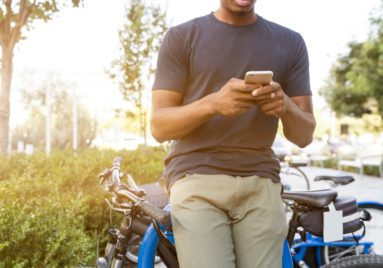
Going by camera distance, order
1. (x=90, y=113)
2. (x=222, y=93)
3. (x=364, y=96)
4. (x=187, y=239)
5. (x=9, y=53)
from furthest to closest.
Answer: (x=90, y=113) → (x=364, y=96) → (x=9, y=53) → (x=187, y=239) → (x=222, y=93)

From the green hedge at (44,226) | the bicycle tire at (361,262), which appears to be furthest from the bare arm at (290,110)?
the green hedge at (44,226)

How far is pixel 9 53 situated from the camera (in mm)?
8781

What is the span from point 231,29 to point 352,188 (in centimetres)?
1554

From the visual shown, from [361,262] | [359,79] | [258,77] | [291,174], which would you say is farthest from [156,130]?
[359,79]

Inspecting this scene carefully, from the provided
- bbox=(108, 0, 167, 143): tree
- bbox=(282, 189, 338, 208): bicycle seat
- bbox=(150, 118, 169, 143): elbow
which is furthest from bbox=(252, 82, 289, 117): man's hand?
bbox=(108, 0, 167, 143): tree

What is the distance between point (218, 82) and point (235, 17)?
0.26 metres

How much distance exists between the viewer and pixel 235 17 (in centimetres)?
235

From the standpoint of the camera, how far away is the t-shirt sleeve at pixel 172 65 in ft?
7.42

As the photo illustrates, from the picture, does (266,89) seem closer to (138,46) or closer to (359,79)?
(138,46)

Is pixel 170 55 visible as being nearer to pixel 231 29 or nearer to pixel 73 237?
pixel 231 29

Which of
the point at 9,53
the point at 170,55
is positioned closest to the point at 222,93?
the point at 170,55

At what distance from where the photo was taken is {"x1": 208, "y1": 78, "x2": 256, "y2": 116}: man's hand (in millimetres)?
2006

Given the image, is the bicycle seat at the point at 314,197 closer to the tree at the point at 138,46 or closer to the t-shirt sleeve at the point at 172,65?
the t-shirt sleeve at the point at 172,65

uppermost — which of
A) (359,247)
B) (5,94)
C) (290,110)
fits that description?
(5,94)
